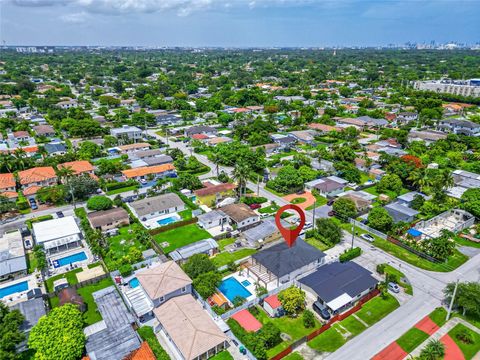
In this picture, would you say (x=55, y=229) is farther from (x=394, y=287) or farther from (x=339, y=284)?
(x=394, y=287)

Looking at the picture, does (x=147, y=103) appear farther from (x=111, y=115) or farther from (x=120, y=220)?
(x=120, y=220)

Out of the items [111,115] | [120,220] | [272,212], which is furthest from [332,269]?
[111,115]

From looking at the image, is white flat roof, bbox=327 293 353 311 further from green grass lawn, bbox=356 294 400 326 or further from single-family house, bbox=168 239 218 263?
single-family house, bbox=168 239 218 263

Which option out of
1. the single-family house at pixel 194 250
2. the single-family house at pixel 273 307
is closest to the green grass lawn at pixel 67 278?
the single-family house at pixel 194 250

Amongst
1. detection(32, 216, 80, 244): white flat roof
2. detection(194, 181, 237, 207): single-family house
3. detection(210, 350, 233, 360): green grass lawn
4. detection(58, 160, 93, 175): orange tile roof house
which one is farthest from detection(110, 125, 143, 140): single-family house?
detection(210, 350, 233, 360): green grass lawn

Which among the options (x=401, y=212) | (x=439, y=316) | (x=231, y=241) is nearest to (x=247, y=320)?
(x=231, y=241)

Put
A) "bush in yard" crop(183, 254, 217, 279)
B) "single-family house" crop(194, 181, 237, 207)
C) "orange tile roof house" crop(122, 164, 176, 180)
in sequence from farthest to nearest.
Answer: "orange tile roof house" crop(122, 164, 176, 180) → "single-family house" crop(194, 181, 237, 207) → "bush in yard" crop(183, 254, 217, 279)
